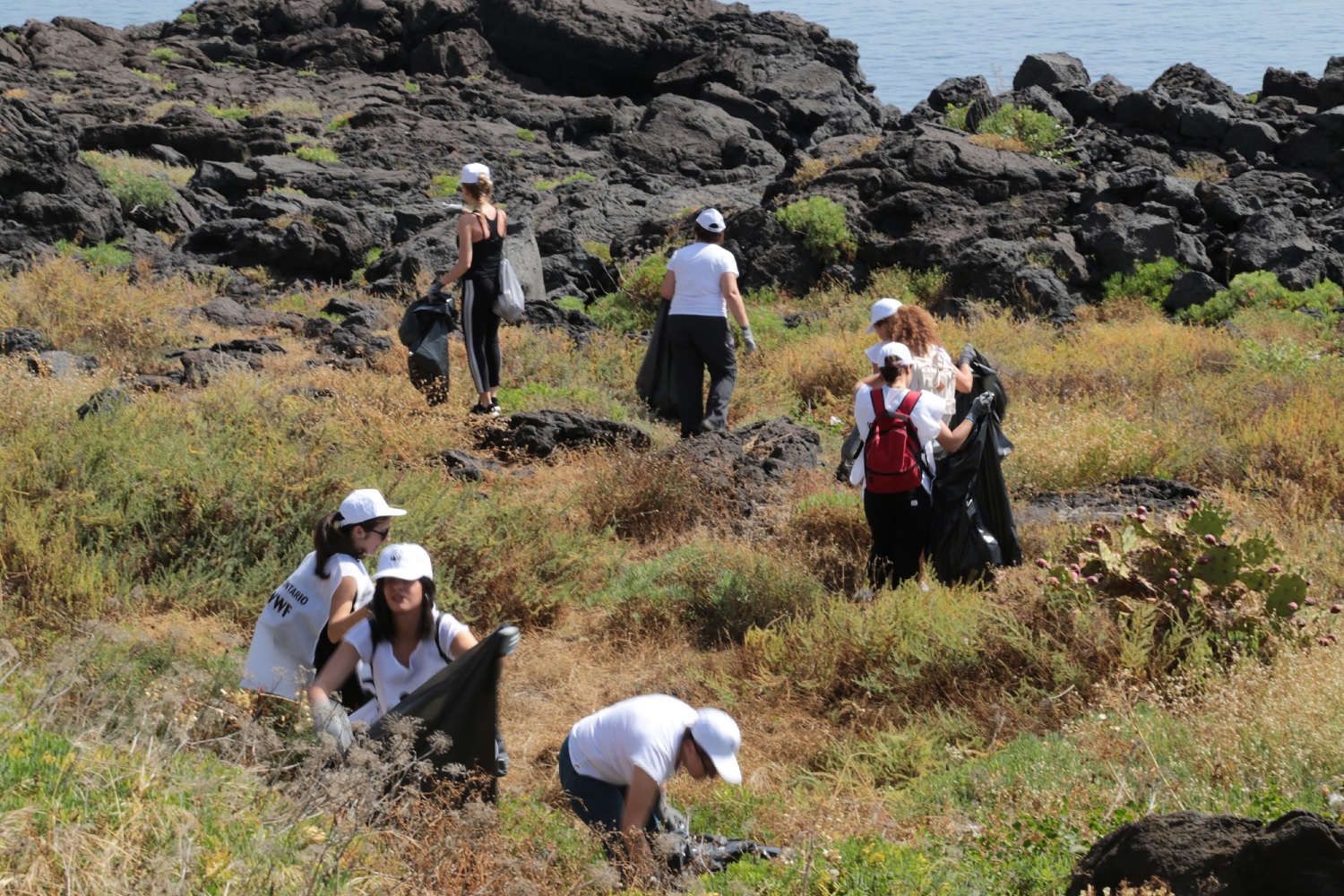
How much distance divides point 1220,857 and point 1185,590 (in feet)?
8.40

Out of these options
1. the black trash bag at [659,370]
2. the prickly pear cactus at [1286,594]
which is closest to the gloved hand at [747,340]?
the black trash bag at [659,370]

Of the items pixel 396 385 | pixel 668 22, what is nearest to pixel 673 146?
pixel 668 22

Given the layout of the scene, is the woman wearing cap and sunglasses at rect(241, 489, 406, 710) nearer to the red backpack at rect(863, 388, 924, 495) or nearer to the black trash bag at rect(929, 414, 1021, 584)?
the red backpack at rect(863, 388, 924, 495)

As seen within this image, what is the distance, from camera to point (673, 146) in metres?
33.0

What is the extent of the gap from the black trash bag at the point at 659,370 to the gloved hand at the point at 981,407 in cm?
343

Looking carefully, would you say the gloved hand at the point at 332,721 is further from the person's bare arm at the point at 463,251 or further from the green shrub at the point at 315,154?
the green shrub at the point at 315,154

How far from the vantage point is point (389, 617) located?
4.75m

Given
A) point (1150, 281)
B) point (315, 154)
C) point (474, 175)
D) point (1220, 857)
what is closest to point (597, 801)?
point (1220, 857)

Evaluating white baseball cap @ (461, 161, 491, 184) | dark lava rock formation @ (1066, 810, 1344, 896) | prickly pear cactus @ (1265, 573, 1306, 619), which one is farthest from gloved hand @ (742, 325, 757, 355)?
dark lava rock formation @ (1066, 810, 1344, 896)

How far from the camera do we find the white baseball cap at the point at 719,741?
403 cm

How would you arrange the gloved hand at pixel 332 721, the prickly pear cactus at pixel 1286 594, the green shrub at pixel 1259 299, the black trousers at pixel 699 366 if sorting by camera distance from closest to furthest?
the gloved hand at pixel 332 721, the prickly pear cactus at pixel 1286 594, the black trousers at pixel 699 366, the green shrub at pixel 1259 299

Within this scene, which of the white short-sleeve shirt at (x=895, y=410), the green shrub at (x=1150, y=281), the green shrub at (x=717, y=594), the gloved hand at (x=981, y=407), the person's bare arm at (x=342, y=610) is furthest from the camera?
the green shrub at (x=1150, y=281)

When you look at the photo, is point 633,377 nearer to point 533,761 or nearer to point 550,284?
point 550,284

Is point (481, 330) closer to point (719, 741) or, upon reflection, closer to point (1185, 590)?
point (1185, 590)
